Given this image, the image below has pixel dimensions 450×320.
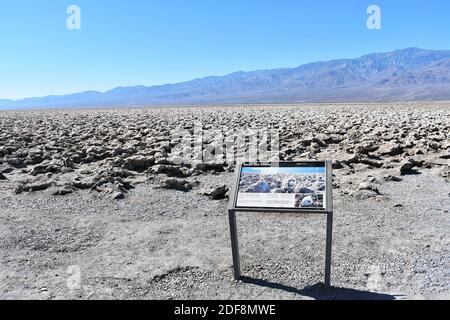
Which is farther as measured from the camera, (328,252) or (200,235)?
(200,235)

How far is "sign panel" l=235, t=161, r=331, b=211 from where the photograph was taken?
3.63 meters

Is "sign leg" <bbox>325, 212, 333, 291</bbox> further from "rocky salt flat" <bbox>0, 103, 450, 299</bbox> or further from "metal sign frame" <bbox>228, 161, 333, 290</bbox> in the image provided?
"rocky salt flat" <bbox>0, 103, 450, 299</bbox>

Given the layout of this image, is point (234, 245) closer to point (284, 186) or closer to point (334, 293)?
point (284, 186)

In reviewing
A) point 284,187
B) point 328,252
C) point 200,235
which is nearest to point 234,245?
point 284,187

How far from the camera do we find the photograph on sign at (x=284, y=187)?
363 cm

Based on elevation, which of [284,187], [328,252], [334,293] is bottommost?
[334,293]

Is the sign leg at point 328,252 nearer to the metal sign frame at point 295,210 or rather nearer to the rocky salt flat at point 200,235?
the metal sign frame at point 295,210

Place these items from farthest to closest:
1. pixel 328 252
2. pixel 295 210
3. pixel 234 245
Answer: pixel 234 245 → pixel 328 252 → pixel 295 210

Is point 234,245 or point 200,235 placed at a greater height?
point 234,245

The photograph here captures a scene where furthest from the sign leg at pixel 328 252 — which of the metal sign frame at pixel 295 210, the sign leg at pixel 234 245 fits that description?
the sign leg at pixel 234 245

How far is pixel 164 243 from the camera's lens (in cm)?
496

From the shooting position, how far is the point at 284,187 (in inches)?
149

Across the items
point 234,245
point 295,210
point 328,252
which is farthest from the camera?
point 234,245
